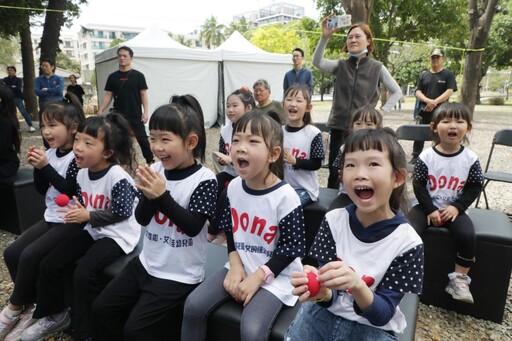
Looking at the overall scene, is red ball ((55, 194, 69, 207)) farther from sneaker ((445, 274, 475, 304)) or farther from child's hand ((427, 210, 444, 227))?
sneaker ((445, 274, 475, 304))

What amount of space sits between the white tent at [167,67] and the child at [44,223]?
748 centimetres

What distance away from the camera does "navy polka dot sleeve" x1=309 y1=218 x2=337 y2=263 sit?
4.41 feet

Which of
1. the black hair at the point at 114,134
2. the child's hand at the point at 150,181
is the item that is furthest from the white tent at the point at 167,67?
the child's hand at the point at 150,181

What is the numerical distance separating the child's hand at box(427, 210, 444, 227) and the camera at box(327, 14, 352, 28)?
185cm

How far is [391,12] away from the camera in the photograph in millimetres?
14609

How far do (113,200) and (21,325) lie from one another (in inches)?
35.5

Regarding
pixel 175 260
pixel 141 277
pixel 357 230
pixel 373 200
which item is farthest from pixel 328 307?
pixel 141 277

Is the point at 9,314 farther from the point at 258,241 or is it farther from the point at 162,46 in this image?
the point at 162,46

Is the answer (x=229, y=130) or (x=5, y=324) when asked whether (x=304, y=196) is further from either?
(x=5, y=324)

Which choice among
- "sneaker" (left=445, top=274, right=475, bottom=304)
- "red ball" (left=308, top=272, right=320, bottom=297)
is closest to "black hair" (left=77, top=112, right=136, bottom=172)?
"red ball" (left=308, top=272, right=320, bottom=297)

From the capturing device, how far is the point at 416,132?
4367mm

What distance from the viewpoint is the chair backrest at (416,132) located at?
4277 mm

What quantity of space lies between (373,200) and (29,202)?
3.50 meters

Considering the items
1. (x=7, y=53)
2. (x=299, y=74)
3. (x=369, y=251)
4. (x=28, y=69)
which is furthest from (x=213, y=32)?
(x=369, y=251)
